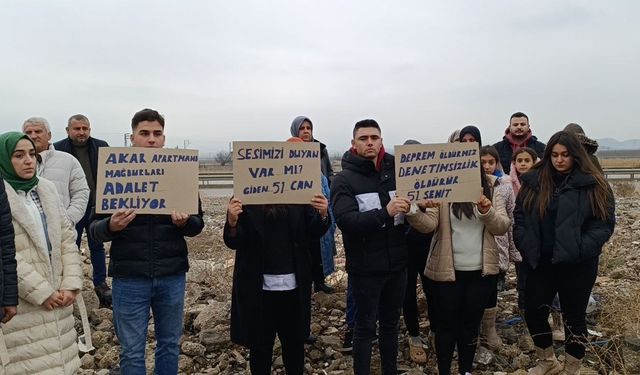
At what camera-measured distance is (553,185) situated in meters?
3.79

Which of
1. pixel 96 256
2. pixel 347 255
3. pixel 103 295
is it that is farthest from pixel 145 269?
pixel 103 295

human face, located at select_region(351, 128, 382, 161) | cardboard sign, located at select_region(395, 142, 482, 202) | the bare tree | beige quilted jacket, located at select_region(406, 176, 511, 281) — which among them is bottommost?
beige quilted jacket, located at select_region(406, 176, 511, 281)

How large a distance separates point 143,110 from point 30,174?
2.79ft

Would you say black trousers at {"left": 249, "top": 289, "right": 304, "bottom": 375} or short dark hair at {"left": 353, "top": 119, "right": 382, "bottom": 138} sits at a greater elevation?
short dark hair at {"left": 353, "top": 119, "right": 382, "bottom": 138}

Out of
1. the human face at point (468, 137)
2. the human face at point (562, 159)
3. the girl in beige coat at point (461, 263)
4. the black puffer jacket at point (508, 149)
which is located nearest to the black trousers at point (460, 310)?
the girl in beige coat at point (461, 263)

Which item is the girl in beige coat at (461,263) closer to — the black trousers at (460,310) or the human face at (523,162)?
the black trousers at (460,310)

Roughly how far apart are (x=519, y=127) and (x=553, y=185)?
5.68ft

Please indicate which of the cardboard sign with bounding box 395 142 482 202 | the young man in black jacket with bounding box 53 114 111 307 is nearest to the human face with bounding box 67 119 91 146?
the young man in black jacket with bounding box 53 114 111 307

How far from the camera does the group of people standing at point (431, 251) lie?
136 inches

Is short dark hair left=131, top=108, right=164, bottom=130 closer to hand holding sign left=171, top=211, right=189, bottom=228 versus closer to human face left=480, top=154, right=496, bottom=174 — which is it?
hand holding sign left=171, top=211, right=189, bottom=228

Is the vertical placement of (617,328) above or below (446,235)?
below

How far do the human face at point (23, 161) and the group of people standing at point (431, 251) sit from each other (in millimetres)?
1314

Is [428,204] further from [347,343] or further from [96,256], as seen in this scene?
[96,256]

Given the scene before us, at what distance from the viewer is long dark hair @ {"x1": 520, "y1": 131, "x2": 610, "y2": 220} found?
11.9 ft
